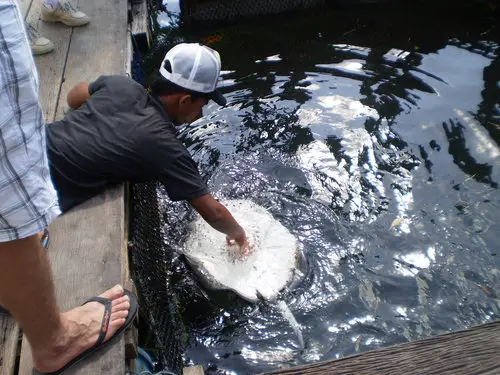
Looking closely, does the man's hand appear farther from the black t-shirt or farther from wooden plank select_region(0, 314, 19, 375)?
wooden plank select_region(0, 314, 19, 375)

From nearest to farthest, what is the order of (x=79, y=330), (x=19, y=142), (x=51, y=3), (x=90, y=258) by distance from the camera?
(x=19, y=142) < (x=79, y=330) < (x=90, y=258) < (x=51, y=3)

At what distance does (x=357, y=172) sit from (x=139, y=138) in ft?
7.75

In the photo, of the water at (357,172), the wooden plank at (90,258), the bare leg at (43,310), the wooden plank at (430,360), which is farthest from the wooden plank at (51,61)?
the wooden plank at (430,360)

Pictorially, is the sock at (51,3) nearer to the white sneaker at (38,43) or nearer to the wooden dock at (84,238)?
the wooden dock at (84,238)

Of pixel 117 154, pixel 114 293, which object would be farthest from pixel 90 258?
pixel 117 154

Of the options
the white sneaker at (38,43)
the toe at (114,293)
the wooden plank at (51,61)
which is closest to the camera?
the toe at (114,293)

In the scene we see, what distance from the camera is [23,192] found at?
130 centimetres

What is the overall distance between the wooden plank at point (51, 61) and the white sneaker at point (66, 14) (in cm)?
7

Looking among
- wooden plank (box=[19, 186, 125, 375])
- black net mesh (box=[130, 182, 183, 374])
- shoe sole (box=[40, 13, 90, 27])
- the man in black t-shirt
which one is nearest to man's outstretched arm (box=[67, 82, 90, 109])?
the man in black t-shirt

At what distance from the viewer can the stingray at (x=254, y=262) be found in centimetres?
324

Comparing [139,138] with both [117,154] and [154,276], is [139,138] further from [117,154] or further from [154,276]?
[154,276]

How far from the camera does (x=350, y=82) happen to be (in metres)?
5.49

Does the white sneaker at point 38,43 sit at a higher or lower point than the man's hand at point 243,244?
higher

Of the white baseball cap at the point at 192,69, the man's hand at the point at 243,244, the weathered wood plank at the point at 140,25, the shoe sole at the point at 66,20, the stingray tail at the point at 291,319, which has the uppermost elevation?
the white baseball cap at the point at 192,69
